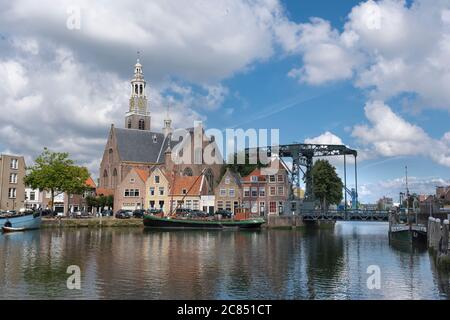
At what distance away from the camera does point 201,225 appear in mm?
54094

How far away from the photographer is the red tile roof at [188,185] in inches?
2584

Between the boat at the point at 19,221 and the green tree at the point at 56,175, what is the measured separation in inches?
308

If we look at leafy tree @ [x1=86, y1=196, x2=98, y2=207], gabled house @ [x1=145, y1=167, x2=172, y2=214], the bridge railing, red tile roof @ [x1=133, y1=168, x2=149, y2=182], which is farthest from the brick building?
the bridge railing

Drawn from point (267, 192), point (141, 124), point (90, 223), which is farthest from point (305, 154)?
point (141, 124)

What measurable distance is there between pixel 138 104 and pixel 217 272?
260 feet

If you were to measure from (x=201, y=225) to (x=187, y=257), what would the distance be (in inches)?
1080

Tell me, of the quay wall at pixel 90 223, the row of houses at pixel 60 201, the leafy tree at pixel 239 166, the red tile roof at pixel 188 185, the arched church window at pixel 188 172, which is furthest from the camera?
the leafy tree at pixel 239 166

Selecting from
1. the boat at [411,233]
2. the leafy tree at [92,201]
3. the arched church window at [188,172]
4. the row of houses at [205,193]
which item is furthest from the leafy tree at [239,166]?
the boat at [411,233]

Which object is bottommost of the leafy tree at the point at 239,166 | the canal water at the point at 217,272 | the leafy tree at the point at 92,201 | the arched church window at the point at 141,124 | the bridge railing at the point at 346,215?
the canal water at the point at 217,272

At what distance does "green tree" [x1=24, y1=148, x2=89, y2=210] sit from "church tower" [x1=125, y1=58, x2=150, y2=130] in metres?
38.1

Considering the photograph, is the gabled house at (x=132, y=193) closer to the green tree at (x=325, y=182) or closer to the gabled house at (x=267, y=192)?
the gabled house at (x=267, y=192)

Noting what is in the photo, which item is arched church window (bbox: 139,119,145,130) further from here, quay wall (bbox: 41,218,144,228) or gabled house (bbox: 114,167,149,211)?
quay wall (bbox: 41,218,144,228)

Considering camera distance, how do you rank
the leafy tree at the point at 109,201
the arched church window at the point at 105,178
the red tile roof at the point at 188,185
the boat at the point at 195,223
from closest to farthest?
the boat at the point at 195,223, the red tile roof at the point at 188,185, the leafy tree at the point at 109,201, the arched church window at the point at 105,178

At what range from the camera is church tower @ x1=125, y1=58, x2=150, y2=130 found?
96.2 meters
